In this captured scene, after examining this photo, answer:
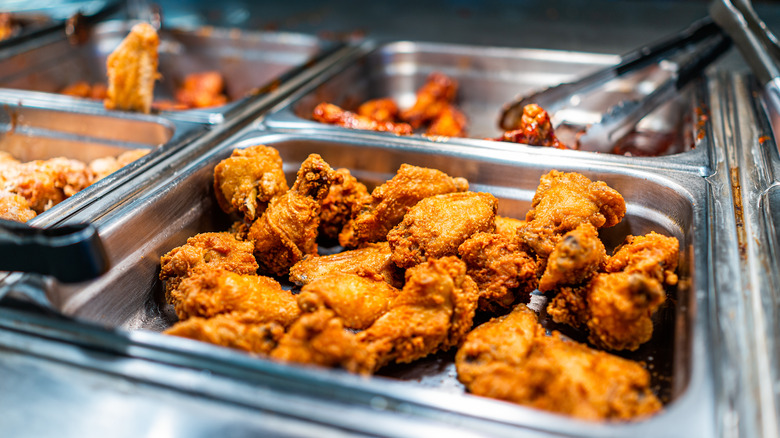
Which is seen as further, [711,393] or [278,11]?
[278,11]

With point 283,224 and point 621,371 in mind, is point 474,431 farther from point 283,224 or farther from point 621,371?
point 283,224

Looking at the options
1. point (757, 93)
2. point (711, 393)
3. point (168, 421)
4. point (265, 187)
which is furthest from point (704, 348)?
point (757, 93)

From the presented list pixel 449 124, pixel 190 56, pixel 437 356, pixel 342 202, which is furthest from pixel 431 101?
pixel 437 356

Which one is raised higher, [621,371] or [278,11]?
[278,11]

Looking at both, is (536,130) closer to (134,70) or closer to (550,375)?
(550,375)

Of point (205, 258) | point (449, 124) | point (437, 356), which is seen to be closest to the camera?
point (437, 356)

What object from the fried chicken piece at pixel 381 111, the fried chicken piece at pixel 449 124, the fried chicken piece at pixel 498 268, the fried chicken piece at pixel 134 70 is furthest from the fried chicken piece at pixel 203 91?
the fried chicken piece at pixel 498 268

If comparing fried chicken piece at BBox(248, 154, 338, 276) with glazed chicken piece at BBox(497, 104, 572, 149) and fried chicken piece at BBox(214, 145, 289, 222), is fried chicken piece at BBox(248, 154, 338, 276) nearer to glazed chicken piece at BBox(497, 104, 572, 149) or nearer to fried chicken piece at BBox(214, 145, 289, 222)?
fried chicken piece at BBox(214, 145, 289, 222)

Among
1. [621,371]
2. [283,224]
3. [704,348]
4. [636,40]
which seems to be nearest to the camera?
[704,348]
